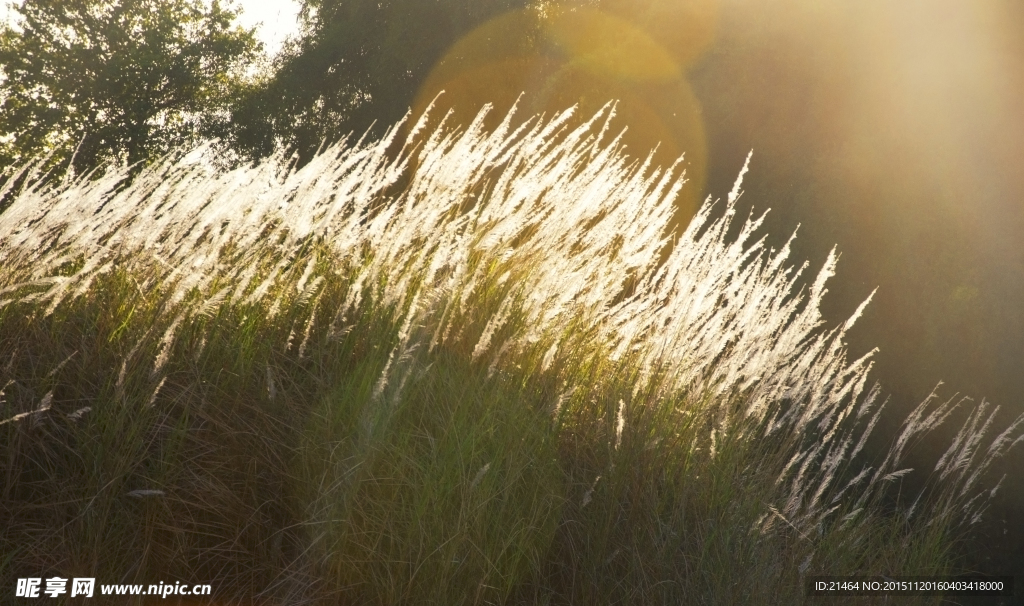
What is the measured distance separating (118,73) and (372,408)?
57.3 ft

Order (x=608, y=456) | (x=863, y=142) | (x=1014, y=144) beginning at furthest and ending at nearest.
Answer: (x=863, y=142) < (x=1014, y=144) < (x=608, y=456)

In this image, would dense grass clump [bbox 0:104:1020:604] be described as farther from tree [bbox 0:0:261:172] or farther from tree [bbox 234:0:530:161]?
tree [bbox 0:0:261:172]

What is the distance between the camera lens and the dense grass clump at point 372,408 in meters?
2.04

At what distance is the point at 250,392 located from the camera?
2.23 metres

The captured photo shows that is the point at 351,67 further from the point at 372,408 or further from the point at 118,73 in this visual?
the point at 372,408

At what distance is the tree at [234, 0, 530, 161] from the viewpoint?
12.0 m

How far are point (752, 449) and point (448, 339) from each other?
4.01 ft

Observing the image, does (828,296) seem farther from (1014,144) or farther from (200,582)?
(200,582)

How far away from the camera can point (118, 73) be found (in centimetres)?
1720

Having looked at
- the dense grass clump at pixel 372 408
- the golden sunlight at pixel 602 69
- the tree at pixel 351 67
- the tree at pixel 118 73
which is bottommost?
the dense grass clump at pixel 372 408

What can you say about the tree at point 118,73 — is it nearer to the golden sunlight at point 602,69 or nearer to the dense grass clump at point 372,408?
the golden sunlight at point 602,69

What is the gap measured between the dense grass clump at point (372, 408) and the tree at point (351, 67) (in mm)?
9262

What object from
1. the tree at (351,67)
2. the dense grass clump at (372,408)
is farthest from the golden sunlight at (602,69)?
the dense grass clump at (372,408)

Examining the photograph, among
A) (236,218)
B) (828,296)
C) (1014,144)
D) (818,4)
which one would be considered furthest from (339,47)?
(236,218)
